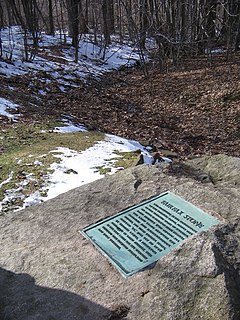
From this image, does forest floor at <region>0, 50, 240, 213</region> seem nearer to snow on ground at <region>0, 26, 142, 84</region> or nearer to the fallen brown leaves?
the fallen brown leaves

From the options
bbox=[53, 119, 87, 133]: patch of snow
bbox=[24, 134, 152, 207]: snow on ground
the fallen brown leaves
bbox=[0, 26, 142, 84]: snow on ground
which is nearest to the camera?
bbox=[24, 134, 152, 207]: snow on ground

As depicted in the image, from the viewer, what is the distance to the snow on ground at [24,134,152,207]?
4086 mm

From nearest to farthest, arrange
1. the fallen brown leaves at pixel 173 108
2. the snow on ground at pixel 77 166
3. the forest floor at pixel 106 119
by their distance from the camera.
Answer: the snow on ground at pixel 77 166 < the forest floor at pixel 106 119 < the fallen brown leaves at pixel 173 108

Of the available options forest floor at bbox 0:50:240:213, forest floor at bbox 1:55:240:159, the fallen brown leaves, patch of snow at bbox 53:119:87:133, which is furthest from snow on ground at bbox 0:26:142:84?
patch of snow at bbox 53:119:87:133

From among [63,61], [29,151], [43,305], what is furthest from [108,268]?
[63,61]

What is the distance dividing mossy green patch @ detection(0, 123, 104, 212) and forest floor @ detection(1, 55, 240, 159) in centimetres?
101

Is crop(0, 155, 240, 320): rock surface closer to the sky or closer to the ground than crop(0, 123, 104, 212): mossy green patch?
closer to the sky

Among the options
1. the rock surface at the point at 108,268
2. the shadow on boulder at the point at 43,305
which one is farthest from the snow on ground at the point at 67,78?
the shadow on boulder at the point at 43,305

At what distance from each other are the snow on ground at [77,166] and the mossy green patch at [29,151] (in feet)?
0.36

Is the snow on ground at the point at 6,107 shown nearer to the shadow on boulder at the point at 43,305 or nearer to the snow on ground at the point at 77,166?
the snow on ground at the point at 77,166

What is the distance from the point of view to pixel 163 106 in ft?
32.6

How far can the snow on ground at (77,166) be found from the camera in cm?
409

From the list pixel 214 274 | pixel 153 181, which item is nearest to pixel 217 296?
pixel 214 274

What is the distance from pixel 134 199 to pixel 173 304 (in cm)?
114
